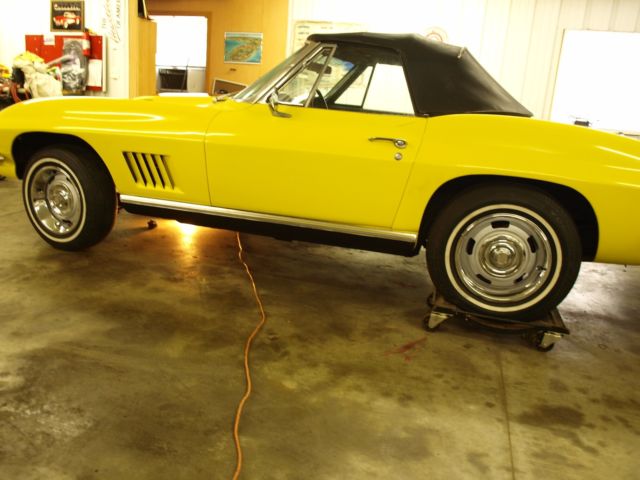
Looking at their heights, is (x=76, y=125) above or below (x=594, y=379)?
above

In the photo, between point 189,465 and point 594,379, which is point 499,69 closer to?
point 594,379

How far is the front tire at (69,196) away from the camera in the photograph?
127 inches

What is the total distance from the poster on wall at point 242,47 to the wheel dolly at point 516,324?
23.8 ft

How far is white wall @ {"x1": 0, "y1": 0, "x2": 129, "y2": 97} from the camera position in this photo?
6.77m

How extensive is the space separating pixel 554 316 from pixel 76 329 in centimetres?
236

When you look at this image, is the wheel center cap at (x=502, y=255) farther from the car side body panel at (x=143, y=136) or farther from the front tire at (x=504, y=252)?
the car side body panel at (x=143, y=136)

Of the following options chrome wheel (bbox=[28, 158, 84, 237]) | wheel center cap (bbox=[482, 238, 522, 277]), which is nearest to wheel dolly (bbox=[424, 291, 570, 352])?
wheel center cap (bbox=[482, 238, 522, 277])

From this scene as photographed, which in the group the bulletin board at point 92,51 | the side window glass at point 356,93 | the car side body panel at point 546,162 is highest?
the bulletin board at point 92,51

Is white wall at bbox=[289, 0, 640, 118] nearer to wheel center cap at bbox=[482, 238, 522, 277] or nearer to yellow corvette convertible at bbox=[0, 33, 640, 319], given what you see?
yellow corvette convertible at bbox=[0, 33, 640, 319]

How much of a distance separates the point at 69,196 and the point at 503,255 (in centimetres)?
265

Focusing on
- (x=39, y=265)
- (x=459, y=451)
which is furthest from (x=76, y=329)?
(x=459, y=451)

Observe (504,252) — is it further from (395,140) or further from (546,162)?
(395,140)

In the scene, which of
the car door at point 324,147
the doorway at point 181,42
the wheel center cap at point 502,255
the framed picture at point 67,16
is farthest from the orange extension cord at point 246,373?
the doorway at point 181,42

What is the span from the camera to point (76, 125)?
3.16 m
